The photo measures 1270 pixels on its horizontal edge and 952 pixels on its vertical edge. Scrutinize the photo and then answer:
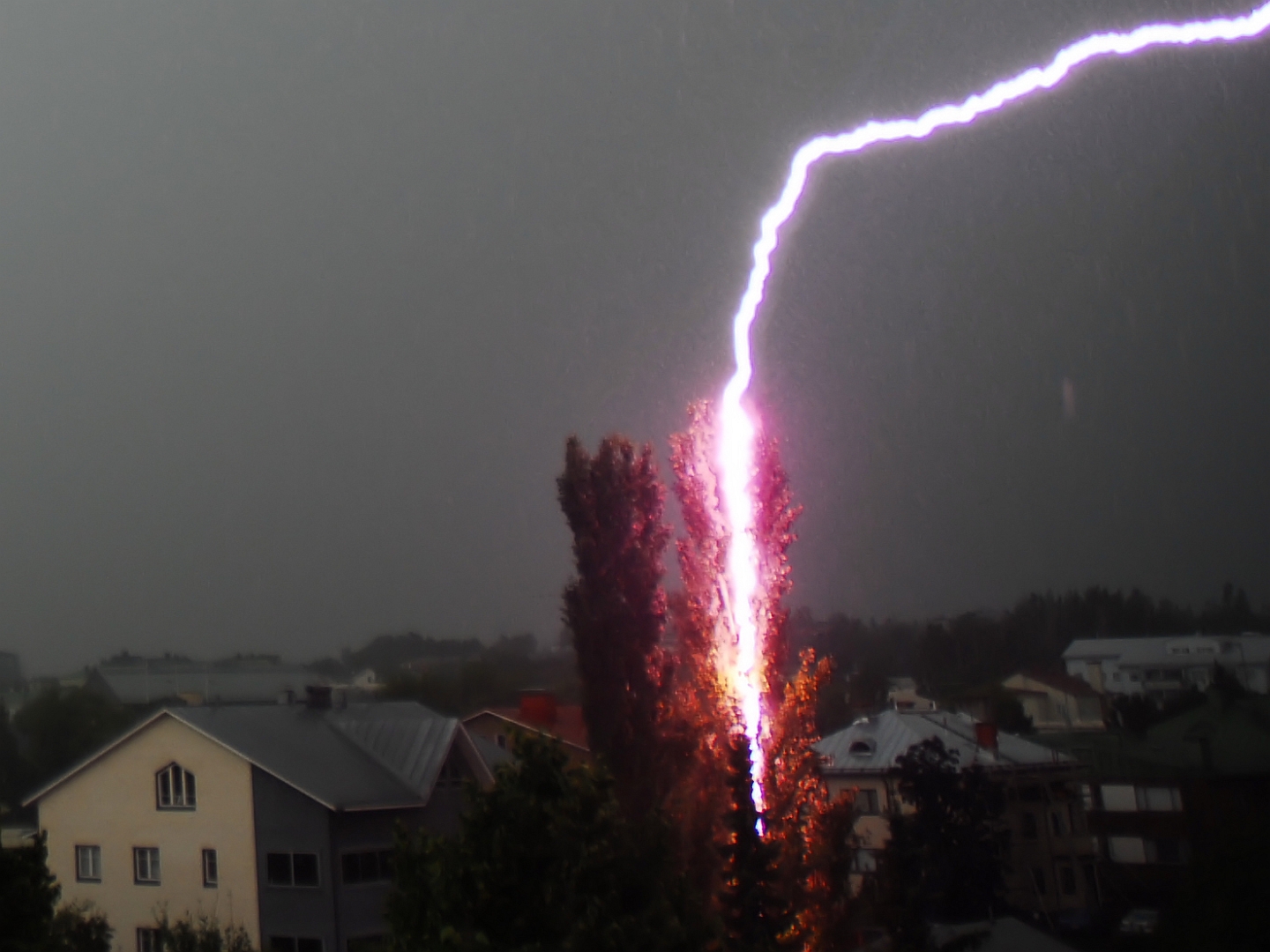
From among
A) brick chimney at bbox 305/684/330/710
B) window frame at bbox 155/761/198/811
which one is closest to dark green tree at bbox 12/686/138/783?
window frame at bbox 155/761/198/811

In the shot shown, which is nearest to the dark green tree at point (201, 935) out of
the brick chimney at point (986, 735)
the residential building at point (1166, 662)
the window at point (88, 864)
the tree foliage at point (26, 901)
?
the window at point (88, 864)

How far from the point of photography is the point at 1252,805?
81.6 feet

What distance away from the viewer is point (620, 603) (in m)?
23.2

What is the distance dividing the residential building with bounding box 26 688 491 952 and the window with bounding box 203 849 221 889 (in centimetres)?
2

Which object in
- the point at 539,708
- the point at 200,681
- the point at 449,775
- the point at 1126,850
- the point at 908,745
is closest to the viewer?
the point at 449,775

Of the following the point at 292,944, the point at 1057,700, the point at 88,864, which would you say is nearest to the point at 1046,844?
the point at 1057,700

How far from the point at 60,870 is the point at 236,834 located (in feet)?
16.6

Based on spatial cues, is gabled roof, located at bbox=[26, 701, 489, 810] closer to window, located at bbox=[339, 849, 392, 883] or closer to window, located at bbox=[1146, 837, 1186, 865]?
window, located at bbox=[339, 849, 392, 883]

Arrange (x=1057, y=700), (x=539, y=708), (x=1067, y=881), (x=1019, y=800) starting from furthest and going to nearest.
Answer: (x=1057, y=700)
(x=1067, y=881)
(x=539, y=708)
(x=1019, y=800)

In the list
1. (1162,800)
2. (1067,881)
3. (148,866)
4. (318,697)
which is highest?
(318,697)

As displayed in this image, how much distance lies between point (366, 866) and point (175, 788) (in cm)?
455

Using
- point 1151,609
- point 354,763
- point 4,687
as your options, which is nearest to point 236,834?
point 354,763

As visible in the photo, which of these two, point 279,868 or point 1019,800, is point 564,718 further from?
point 1019,800

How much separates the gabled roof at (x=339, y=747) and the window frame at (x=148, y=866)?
7.15ft
